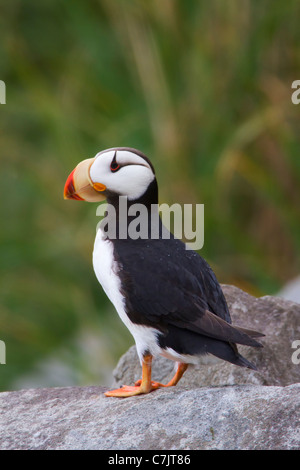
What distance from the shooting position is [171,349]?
3.46 metres

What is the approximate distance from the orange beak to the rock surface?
0.77m

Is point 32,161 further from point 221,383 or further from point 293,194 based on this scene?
point 221,383

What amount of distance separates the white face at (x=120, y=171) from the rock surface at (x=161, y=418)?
0.77m

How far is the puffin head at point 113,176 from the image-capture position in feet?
11.9

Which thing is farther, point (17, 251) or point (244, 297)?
point (17, 251)

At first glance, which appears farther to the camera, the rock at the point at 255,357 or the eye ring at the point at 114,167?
the rock at the point at 255,357

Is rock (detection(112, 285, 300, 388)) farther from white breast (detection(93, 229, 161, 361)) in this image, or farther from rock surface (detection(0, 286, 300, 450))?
white breast (detection(93, 229, 161, 361))

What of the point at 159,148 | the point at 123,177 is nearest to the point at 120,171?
the point at 123,177

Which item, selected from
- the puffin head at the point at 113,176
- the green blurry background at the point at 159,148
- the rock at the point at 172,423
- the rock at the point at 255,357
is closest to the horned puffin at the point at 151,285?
the puffin head at the point at 113,176

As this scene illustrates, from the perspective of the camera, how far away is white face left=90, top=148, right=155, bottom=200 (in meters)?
3.62

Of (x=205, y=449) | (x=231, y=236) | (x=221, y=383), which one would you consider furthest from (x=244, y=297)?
(x=231, y=236)

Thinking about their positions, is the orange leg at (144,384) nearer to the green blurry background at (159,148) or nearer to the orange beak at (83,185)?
the orange beak at (83,185)

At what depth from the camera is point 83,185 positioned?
3.66 metres

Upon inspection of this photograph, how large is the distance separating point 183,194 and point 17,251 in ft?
4.65
